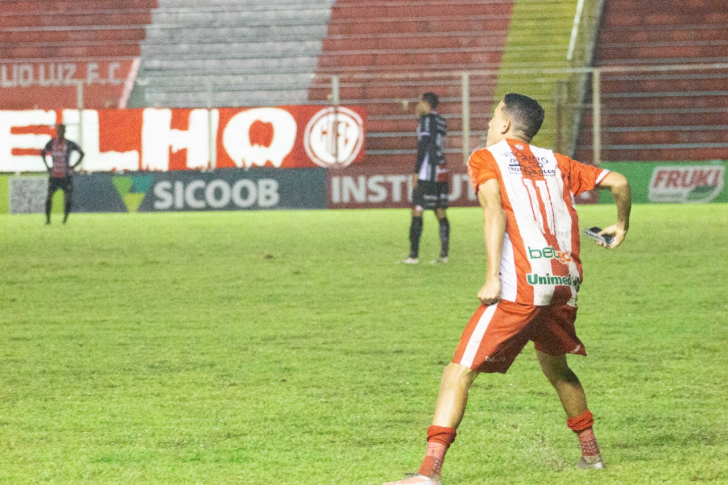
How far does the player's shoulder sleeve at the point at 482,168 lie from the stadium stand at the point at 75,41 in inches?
850

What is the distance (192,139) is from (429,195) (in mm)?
12196

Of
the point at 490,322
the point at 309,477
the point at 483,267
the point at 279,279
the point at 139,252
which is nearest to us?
the point at 490,322

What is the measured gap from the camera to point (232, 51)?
2802 centimetres

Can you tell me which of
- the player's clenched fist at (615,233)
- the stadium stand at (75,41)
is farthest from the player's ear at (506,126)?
the stadium stand at (75,41)

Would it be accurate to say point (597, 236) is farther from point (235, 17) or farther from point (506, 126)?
point (235, 17)

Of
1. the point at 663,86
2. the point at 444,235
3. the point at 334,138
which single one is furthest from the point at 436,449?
the point at 663,86

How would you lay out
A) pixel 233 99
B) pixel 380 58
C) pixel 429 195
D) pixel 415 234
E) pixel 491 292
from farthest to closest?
pixel 380 58, pixel 233 99, pixel 429 195, pixel 415 234, pixel 491 292

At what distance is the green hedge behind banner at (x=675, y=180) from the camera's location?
23.6 metres

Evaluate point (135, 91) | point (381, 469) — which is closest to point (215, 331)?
point (381, 469)

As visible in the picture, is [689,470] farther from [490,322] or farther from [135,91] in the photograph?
[135,91]

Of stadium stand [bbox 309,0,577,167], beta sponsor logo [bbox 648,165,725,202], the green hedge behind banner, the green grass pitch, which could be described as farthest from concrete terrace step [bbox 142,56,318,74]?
the green grass pitch

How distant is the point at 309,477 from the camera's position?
15.1 feet

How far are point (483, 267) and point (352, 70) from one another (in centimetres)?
1501

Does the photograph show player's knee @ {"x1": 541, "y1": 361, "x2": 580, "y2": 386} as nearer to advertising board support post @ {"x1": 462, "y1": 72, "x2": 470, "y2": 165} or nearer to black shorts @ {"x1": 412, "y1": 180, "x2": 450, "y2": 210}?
black shorts @ {"x1": 412, "y1": 180, "x2": 450, "y2": 210}
